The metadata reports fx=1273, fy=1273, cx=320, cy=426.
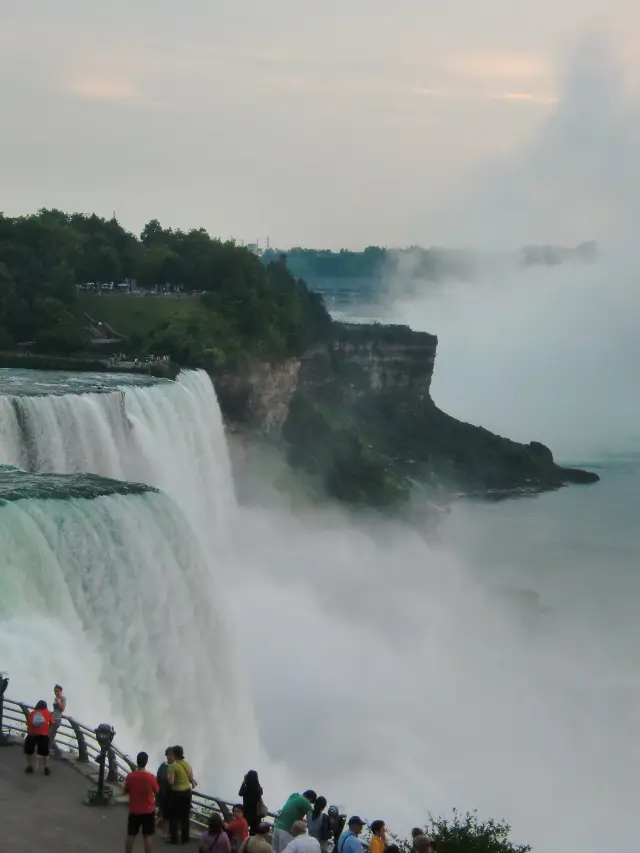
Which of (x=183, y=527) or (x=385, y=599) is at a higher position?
(x=183, y=527)

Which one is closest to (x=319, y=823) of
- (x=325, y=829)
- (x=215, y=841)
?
(x=325, y=829)

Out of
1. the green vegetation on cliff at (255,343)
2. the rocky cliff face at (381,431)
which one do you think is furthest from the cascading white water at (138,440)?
the rocky cliff face at (381,431)

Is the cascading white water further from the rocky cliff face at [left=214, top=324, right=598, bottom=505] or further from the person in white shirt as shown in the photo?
the person in white shirt

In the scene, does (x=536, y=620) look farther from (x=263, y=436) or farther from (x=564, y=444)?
(x=564, y=444)

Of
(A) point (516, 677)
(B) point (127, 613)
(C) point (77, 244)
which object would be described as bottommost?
(A) point (516, 677)

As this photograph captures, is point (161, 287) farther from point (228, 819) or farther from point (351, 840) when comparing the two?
point (351, 840)

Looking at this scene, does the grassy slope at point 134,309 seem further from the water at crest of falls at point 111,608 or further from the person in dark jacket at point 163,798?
the person in dark jacket at point 163,798

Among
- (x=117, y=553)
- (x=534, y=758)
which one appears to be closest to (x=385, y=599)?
(x=534, y=758)
